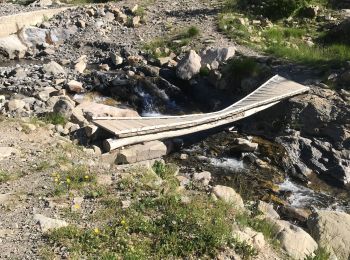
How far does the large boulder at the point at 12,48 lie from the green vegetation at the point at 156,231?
42.0 ft

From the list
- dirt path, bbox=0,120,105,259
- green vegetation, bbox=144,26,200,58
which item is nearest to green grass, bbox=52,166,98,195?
dirt path, bbox=0,120,105,259

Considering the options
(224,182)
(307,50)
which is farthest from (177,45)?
(224,182)

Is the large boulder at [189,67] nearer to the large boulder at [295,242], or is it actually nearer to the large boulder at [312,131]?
the large boulder at [312,131]

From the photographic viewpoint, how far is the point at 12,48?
59.7 ft

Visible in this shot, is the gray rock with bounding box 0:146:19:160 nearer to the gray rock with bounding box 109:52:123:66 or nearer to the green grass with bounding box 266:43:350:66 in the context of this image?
the gray rock with bounding box 109:52:123:66

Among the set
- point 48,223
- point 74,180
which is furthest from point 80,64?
point 48,223

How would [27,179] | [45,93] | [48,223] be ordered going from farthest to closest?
1. [45,93]
2. [27,179]
3. [48,223]

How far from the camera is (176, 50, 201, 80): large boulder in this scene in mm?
15078

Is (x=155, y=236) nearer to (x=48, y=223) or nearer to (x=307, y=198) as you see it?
(x=48, y=223)

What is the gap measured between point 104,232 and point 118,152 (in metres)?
3.72

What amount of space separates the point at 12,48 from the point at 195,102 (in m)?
8.03

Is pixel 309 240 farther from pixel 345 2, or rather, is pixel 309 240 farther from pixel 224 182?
pixel 345 2

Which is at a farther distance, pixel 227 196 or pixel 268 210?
pixel 268 210

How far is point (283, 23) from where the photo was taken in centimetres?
1914
